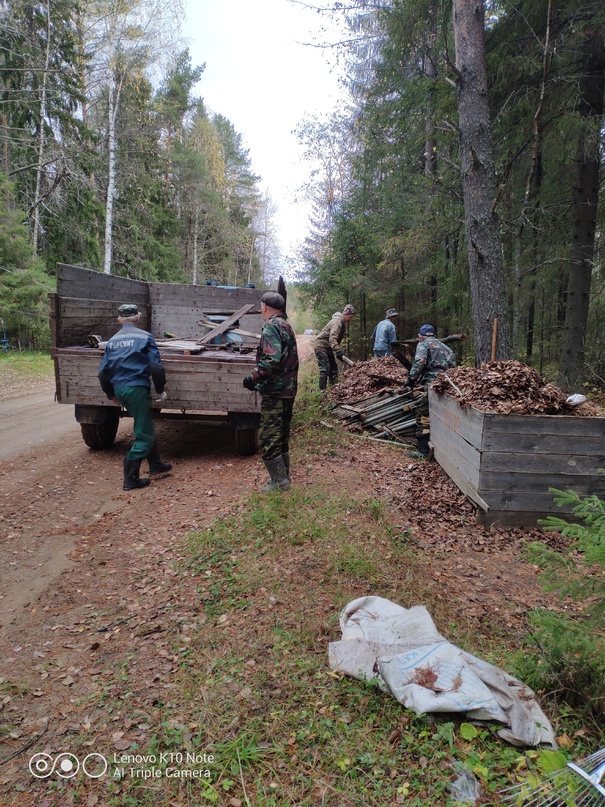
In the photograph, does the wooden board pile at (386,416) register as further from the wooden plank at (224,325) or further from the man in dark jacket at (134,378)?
the man in dark jacket at (134,378)

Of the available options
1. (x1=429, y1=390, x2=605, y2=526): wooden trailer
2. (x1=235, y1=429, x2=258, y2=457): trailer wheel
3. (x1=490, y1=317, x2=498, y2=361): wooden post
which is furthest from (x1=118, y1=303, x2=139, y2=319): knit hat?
(x1=490, y1=317, x2=498, y2=361): wooden post

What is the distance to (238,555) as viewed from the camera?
3633 millimetres

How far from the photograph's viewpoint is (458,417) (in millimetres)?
5121

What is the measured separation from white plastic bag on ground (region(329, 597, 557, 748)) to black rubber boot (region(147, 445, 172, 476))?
362cm

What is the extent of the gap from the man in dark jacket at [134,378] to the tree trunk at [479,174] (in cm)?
474

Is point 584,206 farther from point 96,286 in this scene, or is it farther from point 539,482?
point 96,286

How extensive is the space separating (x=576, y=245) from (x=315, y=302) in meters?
9.37

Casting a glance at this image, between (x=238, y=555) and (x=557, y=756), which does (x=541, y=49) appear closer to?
Answer: (x=238, y=555)

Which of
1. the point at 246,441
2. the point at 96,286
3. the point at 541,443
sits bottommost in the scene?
the point at 246,441

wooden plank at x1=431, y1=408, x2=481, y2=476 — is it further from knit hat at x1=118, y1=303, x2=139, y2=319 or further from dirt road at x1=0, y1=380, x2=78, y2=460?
dirt road at x1=0, y1=380, x2=78, y2=460

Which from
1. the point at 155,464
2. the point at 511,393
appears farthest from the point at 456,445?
the point at 155,464

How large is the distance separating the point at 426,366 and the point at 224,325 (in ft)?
11.2

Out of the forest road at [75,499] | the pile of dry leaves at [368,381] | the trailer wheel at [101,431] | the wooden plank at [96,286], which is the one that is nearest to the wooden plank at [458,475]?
the forest road at [75,499]

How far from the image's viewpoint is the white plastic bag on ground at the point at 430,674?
6.42ft
